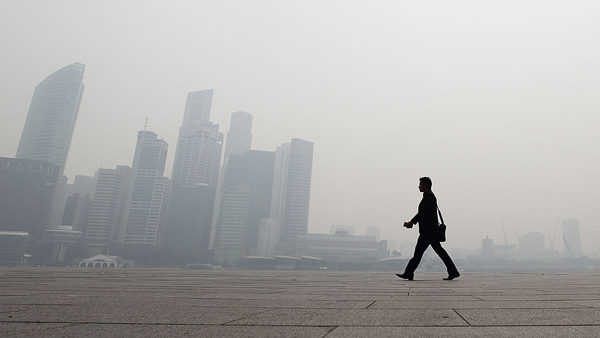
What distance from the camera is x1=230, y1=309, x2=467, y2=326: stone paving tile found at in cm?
273

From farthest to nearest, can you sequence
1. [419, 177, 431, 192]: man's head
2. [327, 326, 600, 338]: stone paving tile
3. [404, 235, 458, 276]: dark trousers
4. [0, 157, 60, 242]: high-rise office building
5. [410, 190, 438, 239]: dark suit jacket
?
[0, 157, 60, 242]: high-rise office building < [419, 177, 431, 192]: man's head < [410, 190, 438, 239]: dark suit jacket < [404, 235, 458, 276]: dark trousers < [327, 326, 600, 338]: stone paving tile

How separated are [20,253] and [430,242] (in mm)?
165331

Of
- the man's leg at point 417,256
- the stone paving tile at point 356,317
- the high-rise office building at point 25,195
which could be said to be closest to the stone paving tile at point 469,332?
the stone paving tile at point 356,317

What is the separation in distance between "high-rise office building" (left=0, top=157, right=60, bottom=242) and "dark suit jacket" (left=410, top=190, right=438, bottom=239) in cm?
19096

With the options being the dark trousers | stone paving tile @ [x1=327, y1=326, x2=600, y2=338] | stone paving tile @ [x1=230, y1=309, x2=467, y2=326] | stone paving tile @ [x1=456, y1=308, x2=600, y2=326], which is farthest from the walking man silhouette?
stone paving tile @ [x1=327, y1=326, x2=600, y2=338]

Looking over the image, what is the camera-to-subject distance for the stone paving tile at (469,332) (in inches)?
89.2

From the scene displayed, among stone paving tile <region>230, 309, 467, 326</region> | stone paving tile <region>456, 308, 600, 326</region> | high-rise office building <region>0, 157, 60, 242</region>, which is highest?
high-rise office building <region>0, 157, 60, 242</region>

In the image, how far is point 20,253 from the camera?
452 ft

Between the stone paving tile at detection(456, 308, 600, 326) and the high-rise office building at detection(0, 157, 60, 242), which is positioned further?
the high-rise office building at detection(0, 157, 60, 242)

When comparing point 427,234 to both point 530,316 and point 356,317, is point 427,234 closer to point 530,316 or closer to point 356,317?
point 530,316

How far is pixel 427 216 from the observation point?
938cm

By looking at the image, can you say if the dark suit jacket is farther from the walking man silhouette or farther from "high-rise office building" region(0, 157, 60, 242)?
"high-rise office building" region(0, 157, 60, 242)

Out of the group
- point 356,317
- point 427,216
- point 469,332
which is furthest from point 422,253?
point 469,332

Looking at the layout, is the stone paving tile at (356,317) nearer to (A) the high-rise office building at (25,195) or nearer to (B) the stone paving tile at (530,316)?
(B) the stone paving tile at (530,316)
